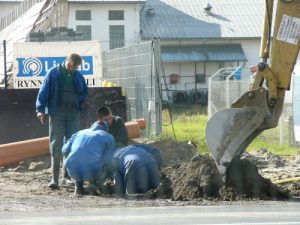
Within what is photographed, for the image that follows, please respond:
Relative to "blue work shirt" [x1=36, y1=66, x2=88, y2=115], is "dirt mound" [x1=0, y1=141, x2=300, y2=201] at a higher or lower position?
lower

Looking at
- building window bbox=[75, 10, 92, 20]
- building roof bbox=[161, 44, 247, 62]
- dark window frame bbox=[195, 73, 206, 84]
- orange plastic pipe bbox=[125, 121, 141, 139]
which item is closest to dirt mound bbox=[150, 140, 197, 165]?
orange plastic pipe bbox=[125, 121, 141, 139]

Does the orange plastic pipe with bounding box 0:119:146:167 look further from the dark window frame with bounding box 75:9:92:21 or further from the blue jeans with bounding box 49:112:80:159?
the dark window frame with bounding box 75:9:92:21

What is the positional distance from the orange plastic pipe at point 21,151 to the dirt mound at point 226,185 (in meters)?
4.35

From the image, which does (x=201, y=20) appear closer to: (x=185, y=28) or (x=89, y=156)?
(x=185, y=28)

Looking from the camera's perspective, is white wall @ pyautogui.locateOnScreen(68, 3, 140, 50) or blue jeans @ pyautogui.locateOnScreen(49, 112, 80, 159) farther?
white wall @ pyautogui.locateOnScreen(68, 3, 140, 50)

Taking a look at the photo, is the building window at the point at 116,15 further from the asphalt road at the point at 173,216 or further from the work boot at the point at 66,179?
the asphalt road at the point at 173,216

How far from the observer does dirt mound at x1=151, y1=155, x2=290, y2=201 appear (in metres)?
11.3

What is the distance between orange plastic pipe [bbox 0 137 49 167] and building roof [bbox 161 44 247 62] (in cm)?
4041

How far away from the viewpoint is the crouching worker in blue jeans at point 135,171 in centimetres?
1160

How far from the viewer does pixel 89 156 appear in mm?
11562

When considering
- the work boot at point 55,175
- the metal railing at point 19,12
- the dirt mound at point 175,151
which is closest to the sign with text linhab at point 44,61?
the dirt mound at point 175,151

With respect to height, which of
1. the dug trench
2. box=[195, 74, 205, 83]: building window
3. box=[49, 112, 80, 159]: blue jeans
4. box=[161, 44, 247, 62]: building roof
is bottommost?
the dug trench

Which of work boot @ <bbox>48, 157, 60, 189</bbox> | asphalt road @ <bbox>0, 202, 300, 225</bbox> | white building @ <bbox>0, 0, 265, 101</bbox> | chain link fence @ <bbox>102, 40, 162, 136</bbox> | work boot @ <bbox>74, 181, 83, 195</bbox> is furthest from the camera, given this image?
white building @ <bbox>0, 0, 265, 101</bbox>

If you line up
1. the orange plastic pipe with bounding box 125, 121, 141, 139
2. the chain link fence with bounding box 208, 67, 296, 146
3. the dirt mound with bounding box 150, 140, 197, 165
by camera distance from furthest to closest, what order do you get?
the chain link fence with bounding box 208, 67, 296, 146
the orange plastic pipe with bounding box 125, 121, 141, 139
the dirt mound with bounding box 150, 140, 197, 165
